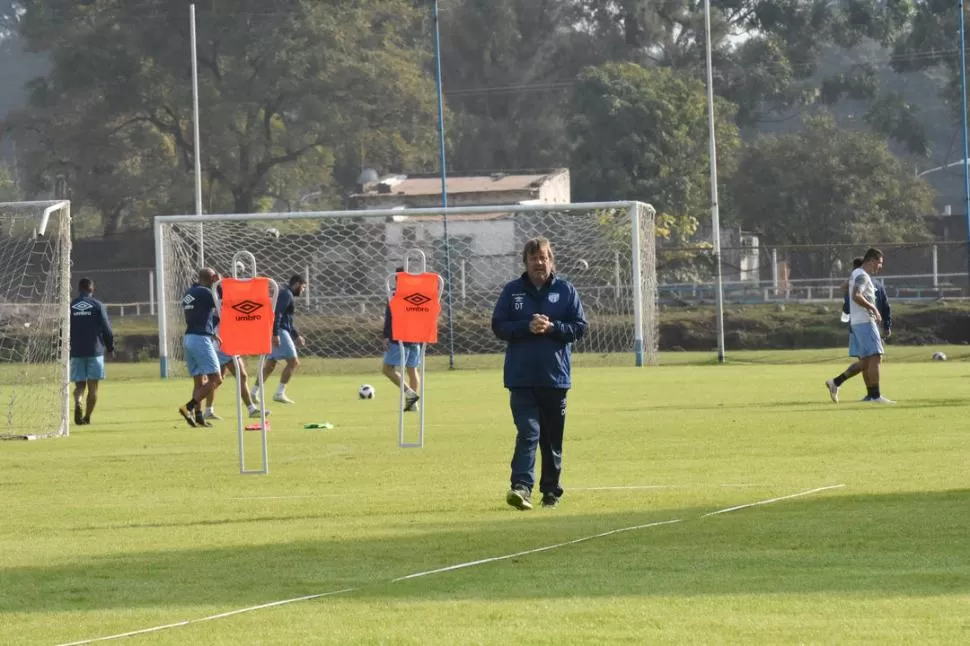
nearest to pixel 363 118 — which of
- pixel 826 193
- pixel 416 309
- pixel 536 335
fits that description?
pixel 826 193

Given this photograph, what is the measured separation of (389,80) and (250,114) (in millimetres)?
5572

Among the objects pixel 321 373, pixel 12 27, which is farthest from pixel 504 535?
pixel 12 27

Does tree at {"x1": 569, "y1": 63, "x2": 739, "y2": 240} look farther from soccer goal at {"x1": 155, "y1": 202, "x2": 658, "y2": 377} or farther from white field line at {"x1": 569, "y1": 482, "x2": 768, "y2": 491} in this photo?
white field line at {"x1": 569, "y1": 482, "x2": 768, "y2": 491}

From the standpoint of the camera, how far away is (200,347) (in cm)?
2170

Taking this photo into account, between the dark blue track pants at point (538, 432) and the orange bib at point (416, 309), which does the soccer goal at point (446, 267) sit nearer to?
the orange bib at point (416, 309)

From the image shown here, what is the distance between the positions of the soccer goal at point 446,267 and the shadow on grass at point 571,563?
78.5 feet

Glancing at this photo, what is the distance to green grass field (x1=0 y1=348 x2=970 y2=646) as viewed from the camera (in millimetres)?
8086

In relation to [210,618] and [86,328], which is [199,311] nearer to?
[86,328]

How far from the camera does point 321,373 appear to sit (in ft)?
126

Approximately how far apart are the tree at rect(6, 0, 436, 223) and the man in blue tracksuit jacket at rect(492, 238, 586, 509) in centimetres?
5633

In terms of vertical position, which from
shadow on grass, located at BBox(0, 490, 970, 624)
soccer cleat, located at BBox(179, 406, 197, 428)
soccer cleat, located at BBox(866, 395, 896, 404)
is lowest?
shadow on grass, located at BBox(0, 490, 970, 624)

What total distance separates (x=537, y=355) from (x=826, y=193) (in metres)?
59.5

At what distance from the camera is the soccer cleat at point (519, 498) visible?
12133 mm

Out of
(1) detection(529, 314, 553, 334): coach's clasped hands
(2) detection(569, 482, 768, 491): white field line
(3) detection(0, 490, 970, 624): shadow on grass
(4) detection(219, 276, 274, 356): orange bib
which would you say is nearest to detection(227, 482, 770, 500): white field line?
(2) detection(569, 482, 768, 491): white field line
